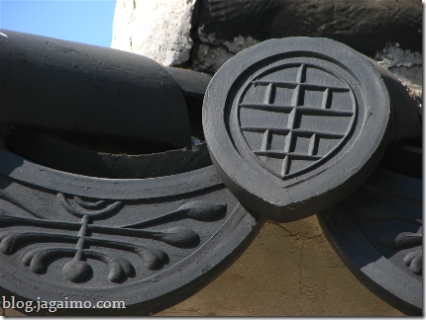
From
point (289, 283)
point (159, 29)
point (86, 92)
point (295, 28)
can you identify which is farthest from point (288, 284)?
point (159, 29)

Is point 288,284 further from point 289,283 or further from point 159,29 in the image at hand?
point 159,29

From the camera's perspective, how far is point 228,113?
1.28 metres

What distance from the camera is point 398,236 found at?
3.95 ft

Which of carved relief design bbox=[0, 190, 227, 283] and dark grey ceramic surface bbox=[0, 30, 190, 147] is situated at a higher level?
dark grey ceramic surface bbox=[0, 30, 190, 147]

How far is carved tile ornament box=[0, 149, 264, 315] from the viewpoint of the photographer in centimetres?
118

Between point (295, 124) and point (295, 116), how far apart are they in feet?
0.05

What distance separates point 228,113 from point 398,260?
1.28 ft

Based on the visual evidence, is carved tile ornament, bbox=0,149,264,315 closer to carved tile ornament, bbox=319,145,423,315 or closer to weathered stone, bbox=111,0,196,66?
carved tile ornament, bbox=319,145,423,315

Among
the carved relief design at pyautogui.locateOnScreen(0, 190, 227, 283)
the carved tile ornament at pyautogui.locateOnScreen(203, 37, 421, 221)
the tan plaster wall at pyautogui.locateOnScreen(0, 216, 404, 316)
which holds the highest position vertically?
the carved tile ornament at pyautogui.locateOnScreen(203, 37, 421, 221)

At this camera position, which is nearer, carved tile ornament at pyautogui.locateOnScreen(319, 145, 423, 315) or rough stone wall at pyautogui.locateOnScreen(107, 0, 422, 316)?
carved tile ornament at pyautogui.locateOnScreen(319, 145, 423, 315)

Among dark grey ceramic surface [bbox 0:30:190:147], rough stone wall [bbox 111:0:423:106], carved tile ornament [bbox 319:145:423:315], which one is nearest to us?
carved tile ornament [bbox 319:145:423:315]

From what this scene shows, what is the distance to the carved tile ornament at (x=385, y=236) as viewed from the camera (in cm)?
116

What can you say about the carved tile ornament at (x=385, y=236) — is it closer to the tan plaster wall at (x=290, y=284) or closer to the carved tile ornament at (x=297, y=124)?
the carved tile ornament at (x=297, y=124)

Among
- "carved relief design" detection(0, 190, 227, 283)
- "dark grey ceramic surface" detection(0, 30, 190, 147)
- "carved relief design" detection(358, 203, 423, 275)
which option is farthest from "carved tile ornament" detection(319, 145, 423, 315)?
"dark grey ceramic surface" detection(0, 30, 190, 147)
